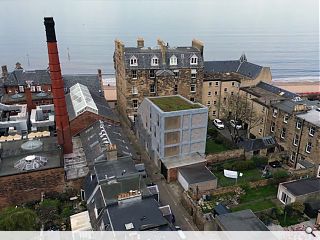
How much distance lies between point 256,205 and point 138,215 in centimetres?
1584

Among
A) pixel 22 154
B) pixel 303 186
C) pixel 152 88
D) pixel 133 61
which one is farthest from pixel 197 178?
pixel 133 61

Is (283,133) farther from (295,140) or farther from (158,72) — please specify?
(158,72)

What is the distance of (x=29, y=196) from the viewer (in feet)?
122

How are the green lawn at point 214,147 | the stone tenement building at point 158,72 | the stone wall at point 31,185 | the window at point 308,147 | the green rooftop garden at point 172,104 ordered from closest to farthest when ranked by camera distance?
1. the stone wall at point 31,185
2. the window at point 308,147
3. the green rooftop garden at point 172,104
4. the green lawn at point 214,147
5. the stone tenement building at point 158,72

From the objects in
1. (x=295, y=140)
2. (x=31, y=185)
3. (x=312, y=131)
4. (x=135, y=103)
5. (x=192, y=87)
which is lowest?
(x=31, y=185)

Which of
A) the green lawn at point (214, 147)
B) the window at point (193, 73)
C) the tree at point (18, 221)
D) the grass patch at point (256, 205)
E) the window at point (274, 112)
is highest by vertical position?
the window at point (193, 73)

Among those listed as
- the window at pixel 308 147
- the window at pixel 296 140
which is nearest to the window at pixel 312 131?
the window at pixel 308 147

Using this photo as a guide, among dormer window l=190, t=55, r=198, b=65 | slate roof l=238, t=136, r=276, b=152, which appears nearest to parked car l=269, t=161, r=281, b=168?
slate roof l=238, t=136, r=276, b=152

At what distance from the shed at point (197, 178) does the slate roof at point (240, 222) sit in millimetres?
8593

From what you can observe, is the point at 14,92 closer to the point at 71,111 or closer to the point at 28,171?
the point at 71,111

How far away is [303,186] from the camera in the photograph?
122 ft

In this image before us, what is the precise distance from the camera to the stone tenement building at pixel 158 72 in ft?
177

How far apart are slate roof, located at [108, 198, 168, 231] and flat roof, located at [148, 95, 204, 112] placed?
1534cm

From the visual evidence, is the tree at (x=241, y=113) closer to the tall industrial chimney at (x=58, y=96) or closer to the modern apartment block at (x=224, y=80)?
the modern apartment block at (x=224, y=80)
